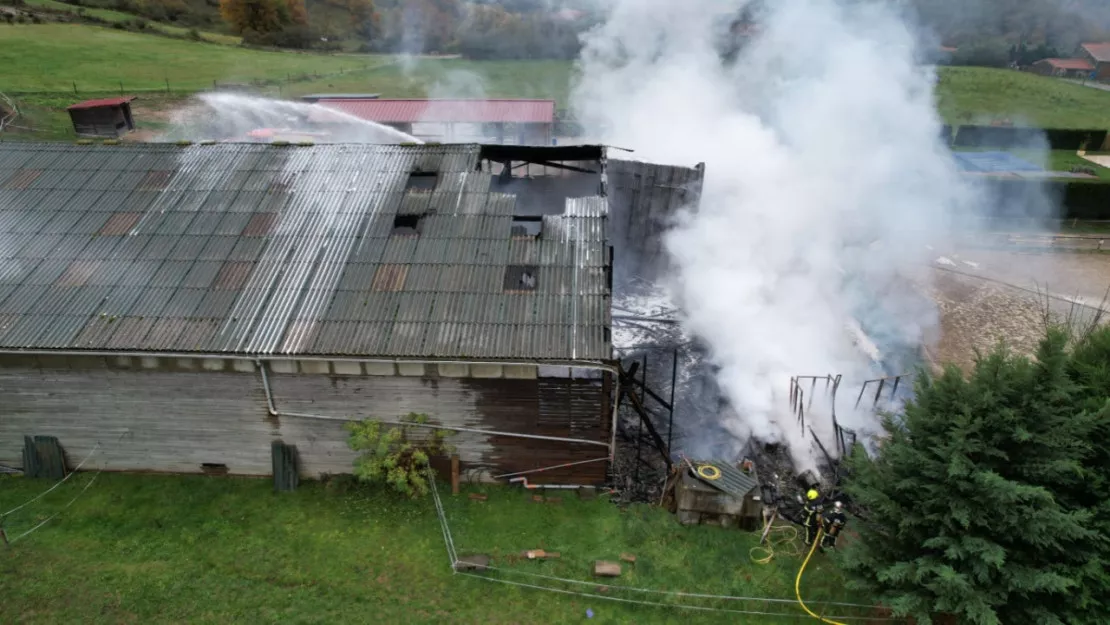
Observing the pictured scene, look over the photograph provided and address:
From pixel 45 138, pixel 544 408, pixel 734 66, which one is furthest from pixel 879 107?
pixel 45 138

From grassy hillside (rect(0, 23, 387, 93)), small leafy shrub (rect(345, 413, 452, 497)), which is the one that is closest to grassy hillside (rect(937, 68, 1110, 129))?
small leafy shrub (rect(345, 413, 452, 497))

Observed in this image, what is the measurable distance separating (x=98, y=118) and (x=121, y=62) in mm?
18591

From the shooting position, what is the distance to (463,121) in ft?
109

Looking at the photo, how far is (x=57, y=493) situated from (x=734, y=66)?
2992cm

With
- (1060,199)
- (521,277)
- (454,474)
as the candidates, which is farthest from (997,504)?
(1060,199)

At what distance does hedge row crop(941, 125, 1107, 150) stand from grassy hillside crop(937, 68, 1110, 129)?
282 centimetres

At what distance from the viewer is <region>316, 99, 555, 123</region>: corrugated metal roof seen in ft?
109

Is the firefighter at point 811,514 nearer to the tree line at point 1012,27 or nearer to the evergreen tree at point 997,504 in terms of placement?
the evergreen tree at point 997,504

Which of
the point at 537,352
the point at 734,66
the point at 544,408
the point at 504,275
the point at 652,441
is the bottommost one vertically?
the point at 652,441

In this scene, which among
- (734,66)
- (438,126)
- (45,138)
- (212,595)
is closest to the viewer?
(212,595)

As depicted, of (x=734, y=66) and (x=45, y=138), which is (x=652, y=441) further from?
(x=45, y=138)

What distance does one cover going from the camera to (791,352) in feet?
53.7

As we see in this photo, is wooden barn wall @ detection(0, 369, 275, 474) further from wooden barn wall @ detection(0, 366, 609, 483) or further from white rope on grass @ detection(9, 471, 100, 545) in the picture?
white rope on grass @ detection(9, 471, 100, 545)

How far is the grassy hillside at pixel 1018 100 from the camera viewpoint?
148ft
